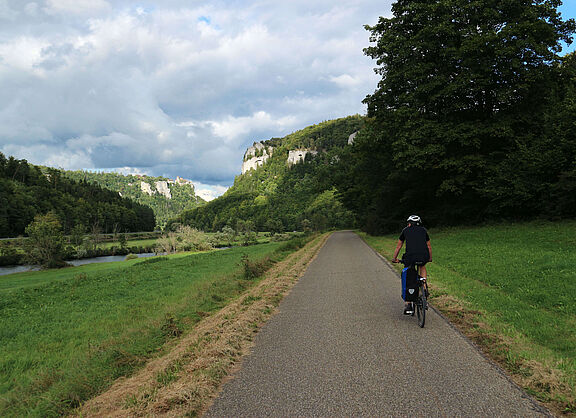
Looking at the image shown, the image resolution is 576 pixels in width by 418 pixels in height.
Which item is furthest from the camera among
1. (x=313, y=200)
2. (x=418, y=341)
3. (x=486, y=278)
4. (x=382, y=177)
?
(x=313, y=200)

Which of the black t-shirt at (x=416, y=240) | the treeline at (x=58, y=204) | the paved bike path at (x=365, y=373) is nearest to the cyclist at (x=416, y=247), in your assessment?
the black t-shirt at (x=416, y=240)

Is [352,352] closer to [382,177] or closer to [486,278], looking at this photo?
[486,278]

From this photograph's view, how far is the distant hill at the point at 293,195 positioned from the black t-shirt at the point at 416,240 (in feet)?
131

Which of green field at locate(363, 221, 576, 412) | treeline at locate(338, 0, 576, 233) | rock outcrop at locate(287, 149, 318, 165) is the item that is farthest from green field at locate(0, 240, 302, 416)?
rock outcrop at locate(287, 149, 318, 165)

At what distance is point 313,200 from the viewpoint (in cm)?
11644

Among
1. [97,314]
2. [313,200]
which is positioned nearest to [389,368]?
[97,314]

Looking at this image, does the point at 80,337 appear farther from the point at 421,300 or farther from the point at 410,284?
the point at 421,300

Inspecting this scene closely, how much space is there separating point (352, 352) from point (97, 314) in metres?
9.64

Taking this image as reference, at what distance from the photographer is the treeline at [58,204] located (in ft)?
286

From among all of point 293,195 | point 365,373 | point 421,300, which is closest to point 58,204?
point 293,195

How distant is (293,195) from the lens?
128m

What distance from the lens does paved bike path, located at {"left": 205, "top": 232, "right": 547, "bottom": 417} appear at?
3.24m

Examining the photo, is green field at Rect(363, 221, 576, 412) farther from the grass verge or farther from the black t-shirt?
the grass verge

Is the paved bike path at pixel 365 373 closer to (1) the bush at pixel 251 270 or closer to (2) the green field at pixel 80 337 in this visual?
(2) the green field at pixel 80 337
